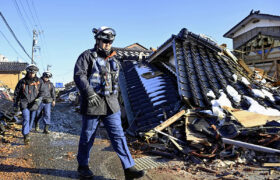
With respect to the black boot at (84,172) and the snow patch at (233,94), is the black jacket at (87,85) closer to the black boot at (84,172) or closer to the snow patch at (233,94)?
the black boot at (84,172)

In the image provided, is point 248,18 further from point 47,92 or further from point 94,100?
point 94,100

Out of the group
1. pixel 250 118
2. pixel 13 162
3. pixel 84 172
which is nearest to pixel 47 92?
pixel 13 162

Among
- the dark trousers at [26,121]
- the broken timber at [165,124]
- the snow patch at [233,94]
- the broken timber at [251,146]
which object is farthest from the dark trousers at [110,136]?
the snow patch at [233,94]

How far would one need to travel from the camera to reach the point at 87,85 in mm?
2477

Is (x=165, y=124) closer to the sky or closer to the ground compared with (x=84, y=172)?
closer to the sky

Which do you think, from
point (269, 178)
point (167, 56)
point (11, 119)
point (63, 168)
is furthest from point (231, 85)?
point (11, 119)

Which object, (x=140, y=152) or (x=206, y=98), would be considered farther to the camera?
(x=206, y=98)

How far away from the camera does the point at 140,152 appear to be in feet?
12.8

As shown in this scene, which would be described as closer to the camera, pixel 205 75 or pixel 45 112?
pixel 205 75

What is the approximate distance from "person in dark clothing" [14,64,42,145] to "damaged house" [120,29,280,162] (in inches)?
101

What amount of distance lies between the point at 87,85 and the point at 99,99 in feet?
0.82

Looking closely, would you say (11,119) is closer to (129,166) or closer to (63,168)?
(63,168)

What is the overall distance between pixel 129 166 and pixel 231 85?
405 centimetres

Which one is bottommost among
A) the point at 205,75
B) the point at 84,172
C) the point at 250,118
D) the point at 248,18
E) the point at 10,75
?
the point at 84,172
